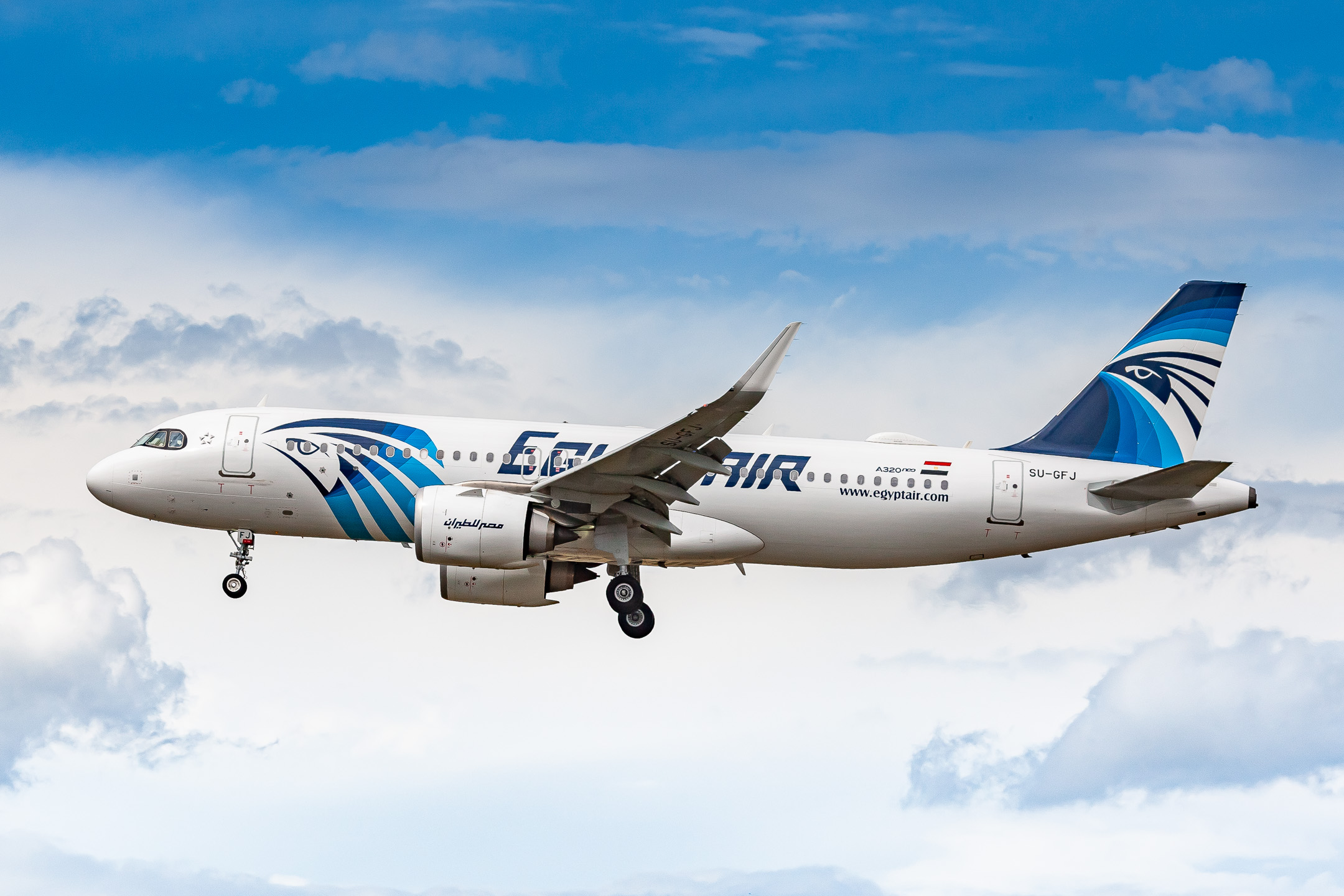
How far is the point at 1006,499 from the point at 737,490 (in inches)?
239

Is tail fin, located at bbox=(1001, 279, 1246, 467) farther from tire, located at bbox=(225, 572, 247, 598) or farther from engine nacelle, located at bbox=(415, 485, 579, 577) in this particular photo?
tire, located at bbox=(225, 572, 247, 598)

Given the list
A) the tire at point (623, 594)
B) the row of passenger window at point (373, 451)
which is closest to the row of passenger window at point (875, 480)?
the tire at point (623, 594)

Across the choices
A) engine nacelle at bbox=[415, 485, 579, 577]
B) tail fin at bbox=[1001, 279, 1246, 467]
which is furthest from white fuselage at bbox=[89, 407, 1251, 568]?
engine nacelle at bbox=[415, 485, 579, 577]

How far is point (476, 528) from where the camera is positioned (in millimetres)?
29766

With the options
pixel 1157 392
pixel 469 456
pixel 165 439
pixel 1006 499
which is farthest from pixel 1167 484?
pixel 165 439

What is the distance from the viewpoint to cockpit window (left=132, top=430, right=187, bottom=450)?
109 ft

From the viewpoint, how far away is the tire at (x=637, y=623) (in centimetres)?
3148

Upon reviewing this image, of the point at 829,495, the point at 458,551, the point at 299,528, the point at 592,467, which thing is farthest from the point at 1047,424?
the point at 299,528

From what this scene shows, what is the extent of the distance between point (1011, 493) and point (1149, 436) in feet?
13.9

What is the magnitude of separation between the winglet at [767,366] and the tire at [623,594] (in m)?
6.72

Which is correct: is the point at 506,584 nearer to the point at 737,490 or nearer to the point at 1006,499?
the point at 737,490

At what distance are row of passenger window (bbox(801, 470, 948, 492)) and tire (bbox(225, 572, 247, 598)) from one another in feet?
41.9

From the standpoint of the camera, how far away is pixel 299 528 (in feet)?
107

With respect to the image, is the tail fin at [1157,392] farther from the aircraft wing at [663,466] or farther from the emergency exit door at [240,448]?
the emergency exit door at [240,448]
